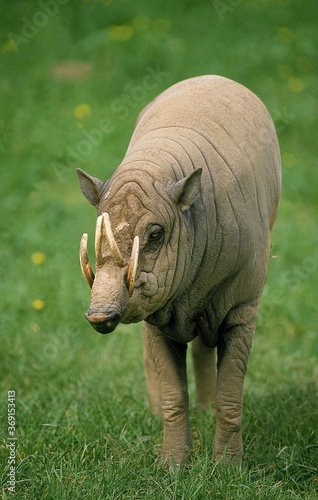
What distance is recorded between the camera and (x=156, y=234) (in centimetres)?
430

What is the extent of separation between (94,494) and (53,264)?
466 cm

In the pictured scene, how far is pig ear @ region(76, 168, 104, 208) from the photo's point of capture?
14.7ft

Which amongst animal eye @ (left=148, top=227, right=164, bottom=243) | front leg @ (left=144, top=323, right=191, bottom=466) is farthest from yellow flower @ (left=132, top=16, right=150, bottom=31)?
animal eye @ (left=148, top=227, right=164, bottom=243)

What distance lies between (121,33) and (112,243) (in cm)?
944

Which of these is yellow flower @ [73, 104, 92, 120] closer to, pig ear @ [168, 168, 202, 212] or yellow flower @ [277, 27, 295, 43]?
yellow flower @ [277, 27, 295, 43]

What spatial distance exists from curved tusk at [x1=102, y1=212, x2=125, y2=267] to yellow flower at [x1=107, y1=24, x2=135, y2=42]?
919 cm

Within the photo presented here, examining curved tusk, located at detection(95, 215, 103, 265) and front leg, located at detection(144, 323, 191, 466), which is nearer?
curved tusk, located at detection(95, 215, 103, 265)

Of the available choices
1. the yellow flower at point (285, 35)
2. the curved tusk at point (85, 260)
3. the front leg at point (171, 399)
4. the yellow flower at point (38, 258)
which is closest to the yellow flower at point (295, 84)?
the yellow flower at point (285, 35)

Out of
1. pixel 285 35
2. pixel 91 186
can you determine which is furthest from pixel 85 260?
pixel 285 35

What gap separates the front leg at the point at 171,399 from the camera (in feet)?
16.7

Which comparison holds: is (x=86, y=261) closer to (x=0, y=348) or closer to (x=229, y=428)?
(x=229, y=428)

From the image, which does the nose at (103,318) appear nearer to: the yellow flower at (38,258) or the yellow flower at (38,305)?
the yellow flower at (38,305)

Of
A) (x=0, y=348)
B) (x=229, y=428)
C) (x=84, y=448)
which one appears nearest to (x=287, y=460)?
(x=229, y=428)

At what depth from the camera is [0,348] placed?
24.4 ft
